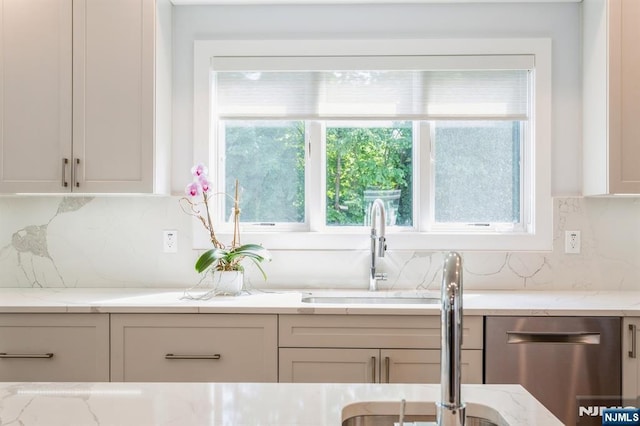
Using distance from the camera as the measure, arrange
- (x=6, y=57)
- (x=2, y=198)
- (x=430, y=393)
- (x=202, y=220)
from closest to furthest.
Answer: (x=430, y=393)
(x=6, y=57)
(x=202, y=220)
(x=2, y=198)

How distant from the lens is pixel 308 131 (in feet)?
9.62

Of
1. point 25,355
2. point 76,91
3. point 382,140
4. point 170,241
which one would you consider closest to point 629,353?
point 382,140

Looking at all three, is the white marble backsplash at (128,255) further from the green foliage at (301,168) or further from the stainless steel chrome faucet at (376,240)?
the green foliage at (301,168)

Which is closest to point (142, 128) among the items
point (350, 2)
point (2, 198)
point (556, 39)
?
point (2, 198)

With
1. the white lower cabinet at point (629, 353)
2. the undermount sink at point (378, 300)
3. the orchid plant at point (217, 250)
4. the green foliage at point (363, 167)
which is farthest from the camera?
the green foliage at point (363, 167)

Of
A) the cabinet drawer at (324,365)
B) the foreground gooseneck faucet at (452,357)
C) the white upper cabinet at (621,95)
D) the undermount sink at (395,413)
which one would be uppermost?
the white upper cabinet at (621,95)

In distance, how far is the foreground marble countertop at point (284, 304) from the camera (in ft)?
7.29

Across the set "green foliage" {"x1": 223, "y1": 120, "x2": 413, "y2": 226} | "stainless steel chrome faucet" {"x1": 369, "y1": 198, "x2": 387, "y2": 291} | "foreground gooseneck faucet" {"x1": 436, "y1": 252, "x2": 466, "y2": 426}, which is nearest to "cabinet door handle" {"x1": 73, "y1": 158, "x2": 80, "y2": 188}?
"green foliage" {"x1": 223, "y1": 120, "x2": 413, "y2": 226}

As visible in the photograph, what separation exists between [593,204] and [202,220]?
197cm

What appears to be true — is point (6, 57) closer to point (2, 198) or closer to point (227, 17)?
point (2, 198)

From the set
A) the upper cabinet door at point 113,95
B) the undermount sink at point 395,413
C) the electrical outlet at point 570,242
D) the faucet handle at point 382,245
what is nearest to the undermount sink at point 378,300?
the faucet handle at point 382,245

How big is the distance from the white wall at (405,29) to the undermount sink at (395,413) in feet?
6.66

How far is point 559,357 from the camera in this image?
2.21m

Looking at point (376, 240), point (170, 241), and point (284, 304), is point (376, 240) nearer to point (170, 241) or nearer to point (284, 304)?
point (284, 304)
